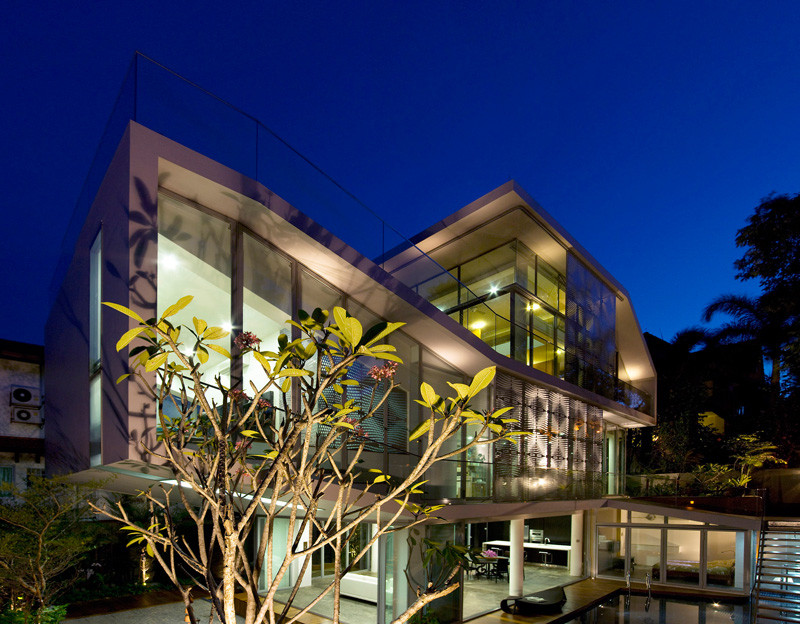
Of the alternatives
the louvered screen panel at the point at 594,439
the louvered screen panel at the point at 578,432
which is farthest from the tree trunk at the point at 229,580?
the louvered screen panel at the point at 594,439

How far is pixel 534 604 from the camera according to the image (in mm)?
11836

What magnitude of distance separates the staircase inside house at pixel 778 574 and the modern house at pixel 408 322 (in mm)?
514

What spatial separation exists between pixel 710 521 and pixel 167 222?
49.7 feet

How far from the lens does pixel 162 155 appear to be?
6.74m

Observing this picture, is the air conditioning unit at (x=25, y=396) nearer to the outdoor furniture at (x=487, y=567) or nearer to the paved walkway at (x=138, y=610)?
the paved walkway at (x=138, y=610)

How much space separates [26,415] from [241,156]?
439 inches

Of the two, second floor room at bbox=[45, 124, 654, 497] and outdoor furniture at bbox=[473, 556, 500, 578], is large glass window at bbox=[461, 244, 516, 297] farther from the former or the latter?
outdoor furniture at bbox=[473, 556, 500, 578]

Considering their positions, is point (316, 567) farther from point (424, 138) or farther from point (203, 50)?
point (424, 138)

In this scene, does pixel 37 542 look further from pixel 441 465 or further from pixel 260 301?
pixel 441 465

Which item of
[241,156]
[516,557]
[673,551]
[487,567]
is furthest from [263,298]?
[673,551]

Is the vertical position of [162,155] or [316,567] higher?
[162,155]

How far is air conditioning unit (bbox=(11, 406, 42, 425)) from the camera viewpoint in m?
14.7

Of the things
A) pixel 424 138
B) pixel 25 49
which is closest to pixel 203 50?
pixel 25 49

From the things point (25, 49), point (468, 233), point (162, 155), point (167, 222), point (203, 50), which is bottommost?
point (167, 222)
